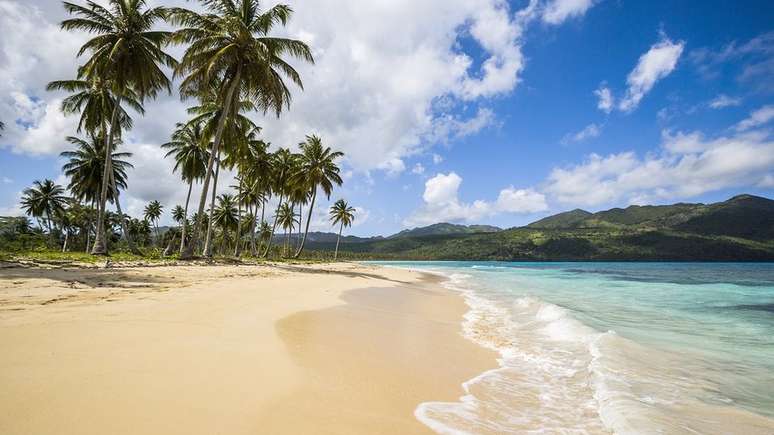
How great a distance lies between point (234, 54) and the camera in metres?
18.7

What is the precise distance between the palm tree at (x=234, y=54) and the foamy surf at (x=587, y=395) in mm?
18127

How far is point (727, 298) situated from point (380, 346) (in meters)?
21.3

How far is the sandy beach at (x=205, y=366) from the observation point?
2537mm

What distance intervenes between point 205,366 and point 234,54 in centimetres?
1955

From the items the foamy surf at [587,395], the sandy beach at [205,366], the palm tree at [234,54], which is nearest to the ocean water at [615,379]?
the foamy surf at [587,395]

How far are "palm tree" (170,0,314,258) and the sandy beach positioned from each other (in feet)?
47.9

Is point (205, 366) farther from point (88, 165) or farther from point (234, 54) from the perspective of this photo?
point (88, 165)

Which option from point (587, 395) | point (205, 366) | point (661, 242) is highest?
point (661, 242)

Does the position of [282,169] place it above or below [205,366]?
above

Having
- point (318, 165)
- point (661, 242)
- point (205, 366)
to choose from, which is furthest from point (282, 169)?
point (661, 242)

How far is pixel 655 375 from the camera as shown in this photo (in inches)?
214

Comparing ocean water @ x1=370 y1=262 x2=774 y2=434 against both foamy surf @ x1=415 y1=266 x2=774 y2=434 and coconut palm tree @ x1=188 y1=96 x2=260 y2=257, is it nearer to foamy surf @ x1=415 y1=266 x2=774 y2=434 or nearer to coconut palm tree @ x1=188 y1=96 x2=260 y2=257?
foamy surf @ x1=415 y1=266 x2=774 y2=434

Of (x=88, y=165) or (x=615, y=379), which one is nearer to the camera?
(x=615, y=379)

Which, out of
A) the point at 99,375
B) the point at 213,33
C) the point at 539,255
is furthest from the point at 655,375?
the point at 539,255
